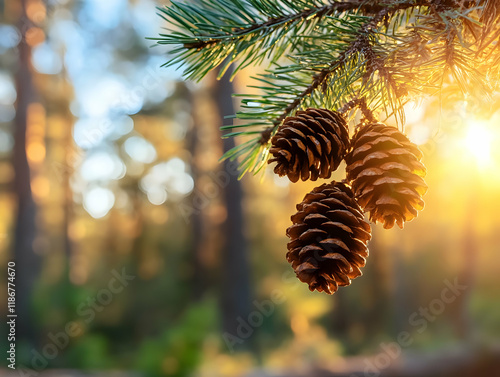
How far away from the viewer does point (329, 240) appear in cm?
58

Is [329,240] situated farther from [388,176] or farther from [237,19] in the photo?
[237,19]

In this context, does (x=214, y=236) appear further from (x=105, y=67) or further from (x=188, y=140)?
(x=105, y=67)

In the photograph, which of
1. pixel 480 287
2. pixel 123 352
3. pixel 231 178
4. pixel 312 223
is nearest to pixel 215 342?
pixel 231 178

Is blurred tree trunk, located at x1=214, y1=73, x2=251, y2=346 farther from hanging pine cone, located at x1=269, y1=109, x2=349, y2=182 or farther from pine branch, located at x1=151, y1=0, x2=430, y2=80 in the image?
hanging pine cone, located at x1=269, y1=109, x2=349, y2=182

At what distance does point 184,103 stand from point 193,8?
402 inches

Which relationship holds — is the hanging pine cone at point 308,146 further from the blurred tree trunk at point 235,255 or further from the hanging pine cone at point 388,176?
the blurred tree trunk at point 235,255

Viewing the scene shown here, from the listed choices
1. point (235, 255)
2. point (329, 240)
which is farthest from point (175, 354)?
point (329, 240)

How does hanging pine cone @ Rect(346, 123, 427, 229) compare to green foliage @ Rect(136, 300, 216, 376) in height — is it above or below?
above

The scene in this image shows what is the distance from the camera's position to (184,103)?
1062 cm

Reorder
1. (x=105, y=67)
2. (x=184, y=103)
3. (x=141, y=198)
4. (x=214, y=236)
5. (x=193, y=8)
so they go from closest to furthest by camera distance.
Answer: (x=193, y=8) → (x=105, y=67) → (x=184, y=103) → (x=214, y=236) → (x=141, y=198)

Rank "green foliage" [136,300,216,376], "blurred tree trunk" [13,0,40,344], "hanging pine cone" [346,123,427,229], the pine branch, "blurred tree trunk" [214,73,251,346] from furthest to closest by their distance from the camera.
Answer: "blurred tree trunk" [13,0,40,344]
"blurred tree trunk" [214,73,251,346]
"green foliage" [136,300,216,376]
the pine branch
"hanging pine cone" [346,123,427,229]

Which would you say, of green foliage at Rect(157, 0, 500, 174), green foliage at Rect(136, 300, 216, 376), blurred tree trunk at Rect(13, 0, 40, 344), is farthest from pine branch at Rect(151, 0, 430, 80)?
blurred tree trunk at Rect(13, 0, 40, 344)

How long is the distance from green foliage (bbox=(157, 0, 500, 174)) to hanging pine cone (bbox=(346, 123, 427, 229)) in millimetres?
85

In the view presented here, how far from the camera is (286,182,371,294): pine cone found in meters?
0.58
